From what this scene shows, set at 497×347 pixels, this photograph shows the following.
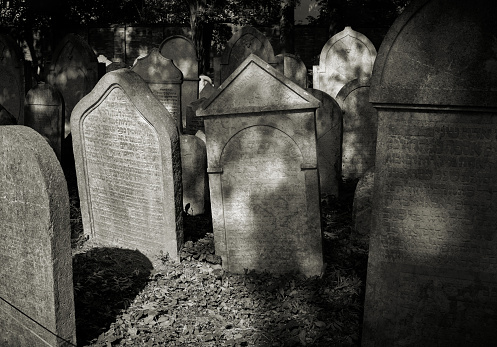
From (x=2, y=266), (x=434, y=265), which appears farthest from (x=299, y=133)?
(x=2, y=266)

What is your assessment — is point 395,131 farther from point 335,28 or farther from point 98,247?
point 335,28

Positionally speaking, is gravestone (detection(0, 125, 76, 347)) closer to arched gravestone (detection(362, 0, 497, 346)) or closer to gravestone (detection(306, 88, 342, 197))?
arched gravestone (detection(362, 0, 497, 346))

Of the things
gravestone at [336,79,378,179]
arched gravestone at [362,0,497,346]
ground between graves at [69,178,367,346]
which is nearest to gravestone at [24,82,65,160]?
ground between graves at [69,178,367,346]

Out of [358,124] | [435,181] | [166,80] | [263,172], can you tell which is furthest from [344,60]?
[435,181]

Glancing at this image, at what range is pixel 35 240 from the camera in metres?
4.12

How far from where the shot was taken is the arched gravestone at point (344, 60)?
44.7 feet

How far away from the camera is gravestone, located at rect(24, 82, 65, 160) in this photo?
30.9 feet

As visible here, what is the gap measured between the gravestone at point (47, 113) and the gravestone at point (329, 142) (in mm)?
4249

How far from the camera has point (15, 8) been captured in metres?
25.0

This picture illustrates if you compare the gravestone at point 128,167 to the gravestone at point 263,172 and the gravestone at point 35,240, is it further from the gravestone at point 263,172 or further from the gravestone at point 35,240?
the gravestone at point 35,240

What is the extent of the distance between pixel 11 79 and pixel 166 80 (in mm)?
4730

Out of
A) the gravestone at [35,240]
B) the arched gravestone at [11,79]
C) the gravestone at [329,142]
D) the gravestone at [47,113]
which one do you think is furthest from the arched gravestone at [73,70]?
the gravestone at [35,240]

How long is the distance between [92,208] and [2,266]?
7.91 feet

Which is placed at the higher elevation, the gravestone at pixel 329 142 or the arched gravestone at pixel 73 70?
the arched gravestone at pixel 73 70
